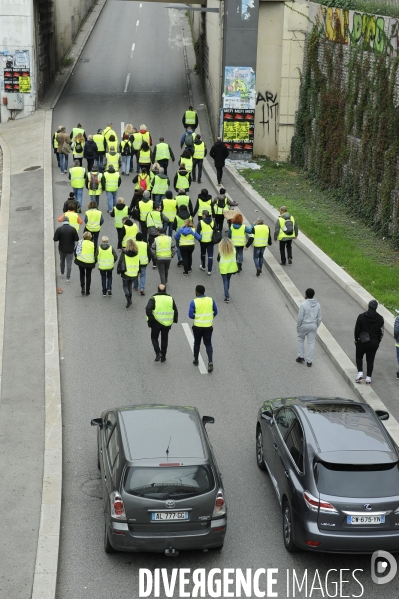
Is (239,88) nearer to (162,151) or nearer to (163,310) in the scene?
(162,151)

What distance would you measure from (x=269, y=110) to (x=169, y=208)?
42.1 ft

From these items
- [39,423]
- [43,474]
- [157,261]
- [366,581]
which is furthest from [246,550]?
[157,261]

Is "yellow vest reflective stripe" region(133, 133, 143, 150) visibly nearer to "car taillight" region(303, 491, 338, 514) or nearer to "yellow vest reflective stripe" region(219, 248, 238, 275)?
"yellow vest reflective stripe" region(219, 248, 238, 275)

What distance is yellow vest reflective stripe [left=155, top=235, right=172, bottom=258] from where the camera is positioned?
20.1 m

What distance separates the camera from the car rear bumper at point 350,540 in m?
10.1

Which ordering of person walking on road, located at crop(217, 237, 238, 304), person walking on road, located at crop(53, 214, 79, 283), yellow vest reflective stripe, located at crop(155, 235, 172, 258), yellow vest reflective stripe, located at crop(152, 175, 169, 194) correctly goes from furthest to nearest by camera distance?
1. yellow vest reflective stripe, located at crop(152, 175, 169, 194)
2. person walking on road, located at crop(53, 214, 79, 283)
3. yellow vest reflective stripe, located at crop(155, 235, 172, 258)
4. person walking on road, located at crop(217, 237, 238, 304)

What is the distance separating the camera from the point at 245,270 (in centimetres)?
2222

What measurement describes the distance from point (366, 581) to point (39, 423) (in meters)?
5.83

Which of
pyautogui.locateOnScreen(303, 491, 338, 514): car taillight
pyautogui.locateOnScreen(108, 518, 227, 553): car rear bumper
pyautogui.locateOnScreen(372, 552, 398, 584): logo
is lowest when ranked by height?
pyautogui.locateOnScreen(372, 552, 398, 584): logo

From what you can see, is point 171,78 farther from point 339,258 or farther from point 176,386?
point 176,386

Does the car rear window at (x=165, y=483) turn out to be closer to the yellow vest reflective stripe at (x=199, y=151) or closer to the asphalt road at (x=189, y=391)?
the asphalt road at (x=189, y=391)

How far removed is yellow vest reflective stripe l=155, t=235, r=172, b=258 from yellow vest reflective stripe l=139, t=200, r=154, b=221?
2.38 m

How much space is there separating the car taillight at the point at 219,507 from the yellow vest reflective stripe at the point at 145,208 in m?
12.7

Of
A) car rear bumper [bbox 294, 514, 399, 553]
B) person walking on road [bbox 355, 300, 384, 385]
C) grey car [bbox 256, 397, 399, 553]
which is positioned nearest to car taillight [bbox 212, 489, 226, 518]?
grey car [bbox 256, 397, 399, 553]
